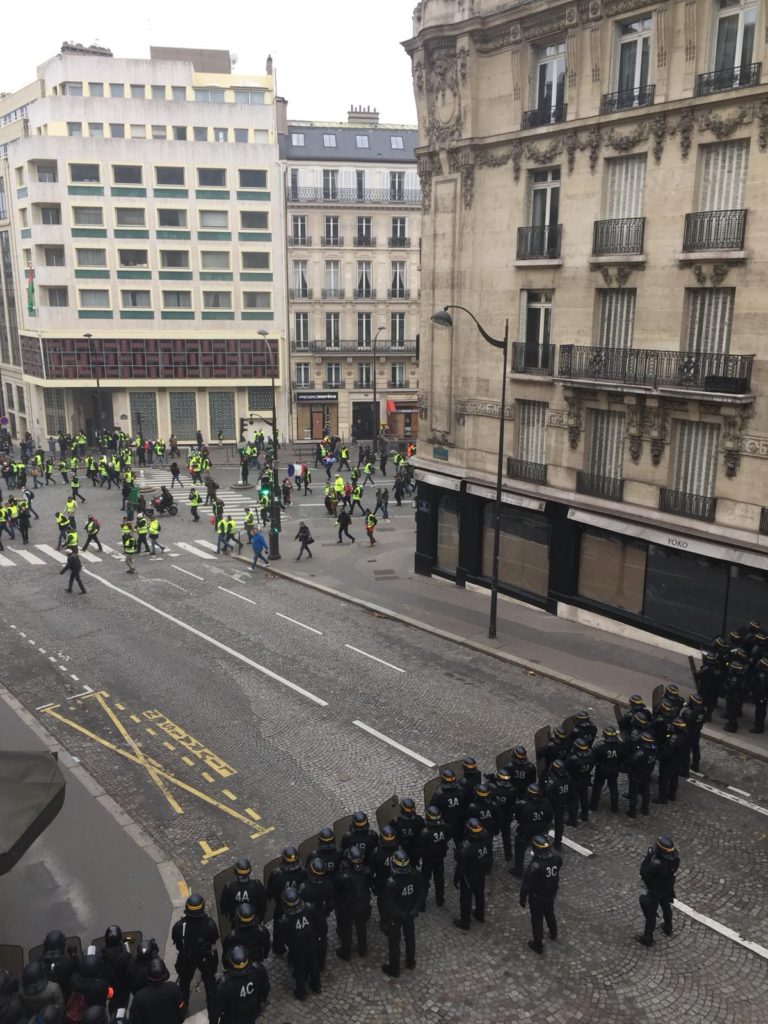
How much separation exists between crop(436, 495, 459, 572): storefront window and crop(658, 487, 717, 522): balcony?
7102 mm

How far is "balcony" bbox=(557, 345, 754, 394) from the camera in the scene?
17.5 meters

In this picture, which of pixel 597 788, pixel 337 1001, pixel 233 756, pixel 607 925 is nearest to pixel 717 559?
pixel 597 788

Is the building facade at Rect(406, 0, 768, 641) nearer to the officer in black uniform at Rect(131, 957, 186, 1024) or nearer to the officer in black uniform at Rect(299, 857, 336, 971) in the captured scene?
the officer in black uniform at Rect(299, 857, 336, 971)

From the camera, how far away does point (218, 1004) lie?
810cm

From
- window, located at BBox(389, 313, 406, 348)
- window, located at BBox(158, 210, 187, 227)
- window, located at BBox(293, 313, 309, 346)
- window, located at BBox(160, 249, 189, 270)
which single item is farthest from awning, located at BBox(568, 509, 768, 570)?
window, located at BBox(158, 210, 187, 227)

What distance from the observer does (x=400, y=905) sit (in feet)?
30.8

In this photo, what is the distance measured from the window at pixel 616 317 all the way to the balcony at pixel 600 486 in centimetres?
327

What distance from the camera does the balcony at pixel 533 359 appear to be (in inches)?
856

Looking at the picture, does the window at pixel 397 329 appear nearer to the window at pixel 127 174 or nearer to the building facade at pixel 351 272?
the building facade at pixel 351 272

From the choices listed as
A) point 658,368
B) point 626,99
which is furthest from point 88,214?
point 658,368

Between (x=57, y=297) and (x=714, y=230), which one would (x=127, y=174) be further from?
(x=714, y=230)

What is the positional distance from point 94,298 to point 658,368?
46425mm

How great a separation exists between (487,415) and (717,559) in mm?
7946

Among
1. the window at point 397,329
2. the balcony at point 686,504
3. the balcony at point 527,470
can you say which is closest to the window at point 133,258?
the window at point 397,329
